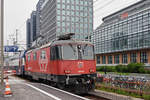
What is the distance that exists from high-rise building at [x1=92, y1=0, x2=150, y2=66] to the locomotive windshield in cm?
3418

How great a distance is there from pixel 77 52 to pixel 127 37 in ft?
139

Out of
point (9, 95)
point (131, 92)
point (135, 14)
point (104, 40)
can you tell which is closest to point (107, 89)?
point (131, 92)

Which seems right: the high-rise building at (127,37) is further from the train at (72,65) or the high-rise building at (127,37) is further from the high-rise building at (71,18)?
the train at (72,65)

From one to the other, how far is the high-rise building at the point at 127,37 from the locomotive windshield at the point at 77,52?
3418cm

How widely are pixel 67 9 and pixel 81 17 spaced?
18.3 feet

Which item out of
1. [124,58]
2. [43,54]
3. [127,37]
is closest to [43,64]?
[43,54]

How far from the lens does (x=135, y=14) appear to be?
50938 millimetres

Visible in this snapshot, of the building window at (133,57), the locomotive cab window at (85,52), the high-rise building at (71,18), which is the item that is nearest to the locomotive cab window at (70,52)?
the locomotive cab window at (85,52)

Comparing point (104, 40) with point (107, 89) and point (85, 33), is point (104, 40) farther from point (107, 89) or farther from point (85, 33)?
point (107, 89)

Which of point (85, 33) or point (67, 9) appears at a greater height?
point (67, 9)

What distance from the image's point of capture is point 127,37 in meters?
54.0

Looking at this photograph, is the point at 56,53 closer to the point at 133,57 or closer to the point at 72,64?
the point at 72,64

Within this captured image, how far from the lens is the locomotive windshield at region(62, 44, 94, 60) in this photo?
524 inches

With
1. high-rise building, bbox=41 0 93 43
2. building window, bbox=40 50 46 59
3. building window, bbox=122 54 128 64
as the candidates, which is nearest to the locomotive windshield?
building window, bbox=40 50 46 59
